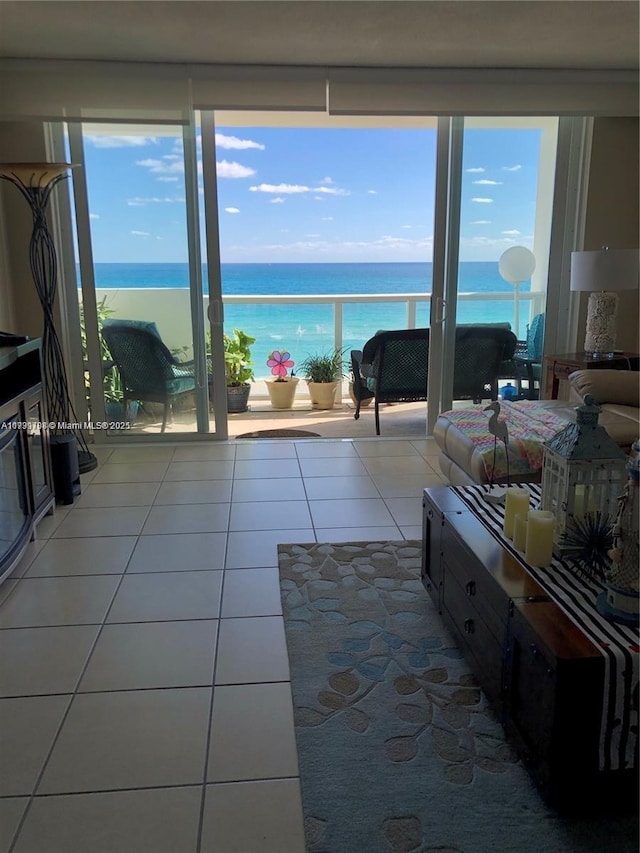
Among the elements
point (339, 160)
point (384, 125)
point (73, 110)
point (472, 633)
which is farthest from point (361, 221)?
point (472, 633)

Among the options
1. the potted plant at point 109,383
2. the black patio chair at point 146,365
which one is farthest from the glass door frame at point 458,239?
the potted plant at point 109,383

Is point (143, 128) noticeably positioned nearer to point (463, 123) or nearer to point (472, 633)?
point (463, 123)

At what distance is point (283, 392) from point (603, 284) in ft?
10.9

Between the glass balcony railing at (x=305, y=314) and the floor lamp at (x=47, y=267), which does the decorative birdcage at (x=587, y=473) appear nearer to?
the floor lamp at (x=47, y=267)

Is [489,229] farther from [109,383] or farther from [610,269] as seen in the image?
[109,383]

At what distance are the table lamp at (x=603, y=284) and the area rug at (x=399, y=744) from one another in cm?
269

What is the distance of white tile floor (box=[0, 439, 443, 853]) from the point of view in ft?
4.89

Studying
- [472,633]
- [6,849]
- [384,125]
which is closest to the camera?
[6,849]

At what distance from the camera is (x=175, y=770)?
1624 millimetres

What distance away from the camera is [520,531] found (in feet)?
6.25

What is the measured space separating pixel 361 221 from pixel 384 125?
1292 centimetres

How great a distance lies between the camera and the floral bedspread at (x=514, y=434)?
9.85ft

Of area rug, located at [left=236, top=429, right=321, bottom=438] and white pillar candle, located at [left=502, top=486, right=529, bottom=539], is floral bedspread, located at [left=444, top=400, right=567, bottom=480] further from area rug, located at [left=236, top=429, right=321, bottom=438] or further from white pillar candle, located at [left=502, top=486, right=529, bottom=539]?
area rug, located at [left=236, top=429, right=321, bottom=438]

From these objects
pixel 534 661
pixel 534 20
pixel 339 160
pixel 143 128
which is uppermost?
pixel 339 160
